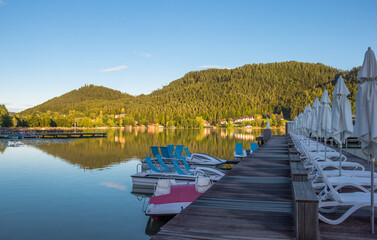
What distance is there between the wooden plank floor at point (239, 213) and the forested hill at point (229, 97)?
428ft

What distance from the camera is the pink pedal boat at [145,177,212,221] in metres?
7.46

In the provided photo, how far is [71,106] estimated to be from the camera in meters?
154

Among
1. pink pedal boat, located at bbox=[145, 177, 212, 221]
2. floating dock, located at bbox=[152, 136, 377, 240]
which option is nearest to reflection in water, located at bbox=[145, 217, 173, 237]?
pink pedal boat, located at bbox=[145, 177, 212, 221]

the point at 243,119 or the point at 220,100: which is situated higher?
the point at 220,100

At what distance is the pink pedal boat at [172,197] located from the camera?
7.46 metres

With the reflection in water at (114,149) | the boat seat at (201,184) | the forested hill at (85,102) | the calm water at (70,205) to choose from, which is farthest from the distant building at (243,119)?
the boat seat at (201,184)

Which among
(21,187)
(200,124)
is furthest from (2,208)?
(200,124)

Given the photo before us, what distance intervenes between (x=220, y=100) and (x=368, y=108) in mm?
157421

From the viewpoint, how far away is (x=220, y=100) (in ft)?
525

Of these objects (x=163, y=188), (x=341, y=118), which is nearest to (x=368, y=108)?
(x=341, y=118)

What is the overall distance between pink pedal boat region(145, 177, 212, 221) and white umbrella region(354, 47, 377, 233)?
4.53 metres

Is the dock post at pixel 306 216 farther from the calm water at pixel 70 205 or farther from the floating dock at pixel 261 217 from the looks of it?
the calm water at pixel 70 205

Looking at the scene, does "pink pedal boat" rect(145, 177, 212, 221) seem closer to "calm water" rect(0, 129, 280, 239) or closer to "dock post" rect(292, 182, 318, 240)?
"calm water" rect(0, 129, 280, 239)

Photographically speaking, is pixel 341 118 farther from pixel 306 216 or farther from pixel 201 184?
pixel 201 184
